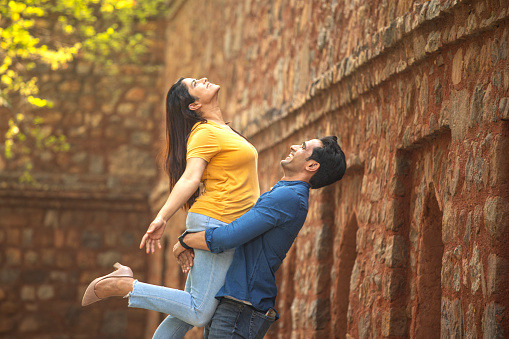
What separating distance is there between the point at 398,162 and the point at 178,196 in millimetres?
1367

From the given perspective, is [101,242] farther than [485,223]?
Yes

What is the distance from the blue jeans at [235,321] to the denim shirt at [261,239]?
0.15 feet

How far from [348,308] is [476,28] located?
7.19 feet

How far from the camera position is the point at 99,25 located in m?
14.4

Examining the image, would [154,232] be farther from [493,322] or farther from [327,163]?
[493,322]

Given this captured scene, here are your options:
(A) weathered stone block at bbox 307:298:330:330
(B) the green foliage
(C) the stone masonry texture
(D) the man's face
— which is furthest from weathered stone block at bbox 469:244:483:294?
(B) the green foliage

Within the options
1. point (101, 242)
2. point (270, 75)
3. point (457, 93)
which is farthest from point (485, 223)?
point (101, 242)

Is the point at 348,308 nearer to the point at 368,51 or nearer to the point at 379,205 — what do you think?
the point at 379,205

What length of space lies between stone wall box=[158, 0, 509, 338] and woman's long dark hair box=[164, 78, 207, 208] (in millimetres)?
1175

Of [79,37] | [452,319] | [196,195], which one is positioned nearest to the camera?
[452,319]

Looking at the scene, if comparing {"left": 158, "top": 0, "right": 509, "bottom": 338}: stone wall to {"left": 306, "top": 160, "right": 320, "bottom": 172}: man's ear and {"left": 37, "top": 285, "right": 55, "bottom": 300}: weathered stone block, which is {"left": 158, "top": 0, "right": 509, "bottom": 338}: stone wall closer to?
{"left": 306, "top": 160, "right": 320, "bottom": 172}: man's ear

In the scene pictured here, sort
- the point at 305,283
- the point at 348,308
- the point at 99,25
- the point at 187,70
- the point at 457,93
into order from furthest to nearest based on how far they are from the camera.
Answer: the point at 99,25 < the point at 187,70 < the point at 305,283 < the point at 348,308 < the point at 457,93

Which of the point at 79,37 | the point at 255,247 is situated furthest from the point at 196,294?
the point at 79,37

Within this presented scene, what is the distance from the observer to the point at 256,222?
11.9 ft
